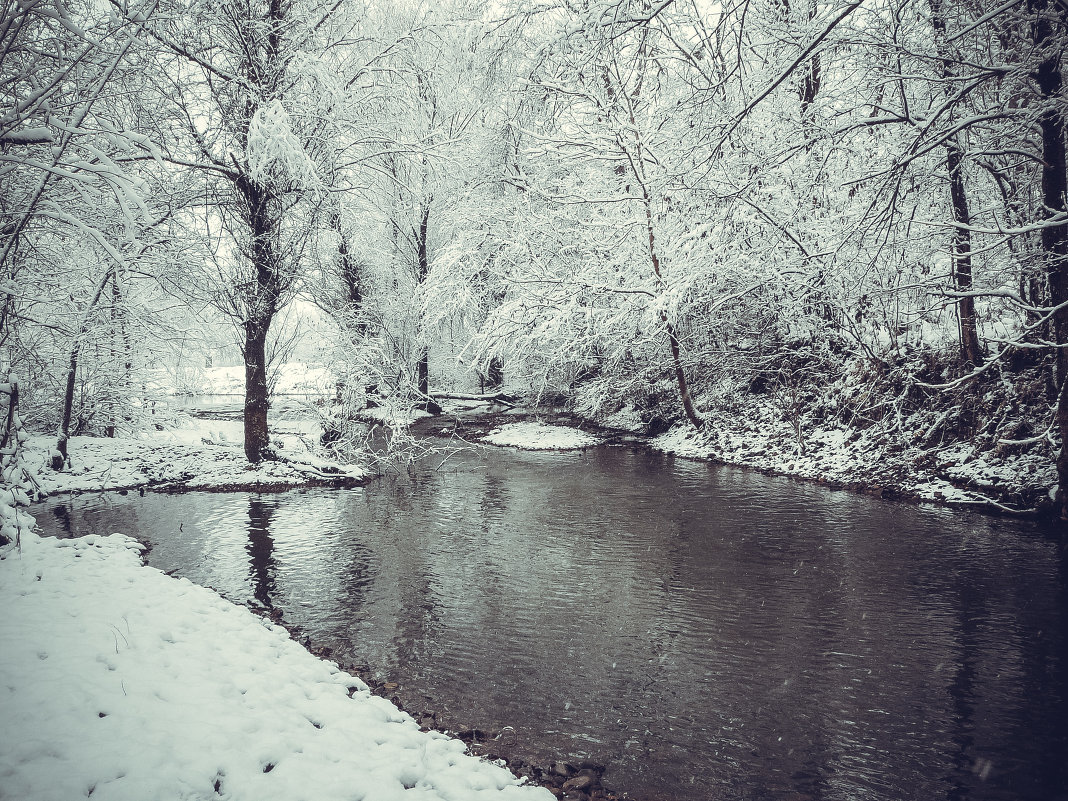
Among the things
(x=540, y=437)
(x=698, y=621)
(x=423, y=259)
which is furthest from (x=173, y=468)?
(x=423, y=259)

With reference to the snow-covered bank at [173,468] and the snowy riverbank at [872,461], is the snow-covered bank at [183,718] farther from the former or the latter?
the snowy riverbank at [872,461]

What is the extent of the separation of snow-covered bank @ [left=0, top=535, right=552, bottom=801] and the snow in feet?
42.0

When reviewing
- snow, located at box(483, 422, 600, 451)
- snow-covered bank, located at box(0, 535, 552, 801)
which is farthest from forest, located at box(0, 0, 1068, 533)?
snow-covered bank, located at box(0, 535, 552, 801)

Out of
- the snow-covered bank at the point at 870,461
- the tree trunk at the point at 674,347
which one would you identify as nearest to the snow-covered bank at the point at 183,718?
the snow-covered bank at the point at 870,461

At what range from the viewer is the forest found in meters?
5.12

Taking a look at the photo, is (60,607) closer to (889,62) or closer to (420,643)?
(420,643)

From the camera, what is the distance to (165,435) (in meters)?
17.5

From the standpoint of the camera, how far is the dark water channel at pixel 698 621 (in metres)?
3.96

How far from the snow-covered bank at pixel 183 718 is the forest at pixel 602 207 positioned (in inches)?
82.2

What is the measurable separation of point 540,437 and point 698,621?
503 inches

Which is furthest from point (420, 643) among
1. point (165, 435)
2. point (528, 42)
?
point (165, 435)

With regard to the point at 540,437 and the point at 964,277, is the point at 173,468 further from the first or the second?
the point at 964,277

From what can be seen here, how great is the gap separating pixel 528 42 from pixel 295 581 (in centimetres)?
673

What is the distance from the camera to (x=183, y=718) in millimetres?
3303
